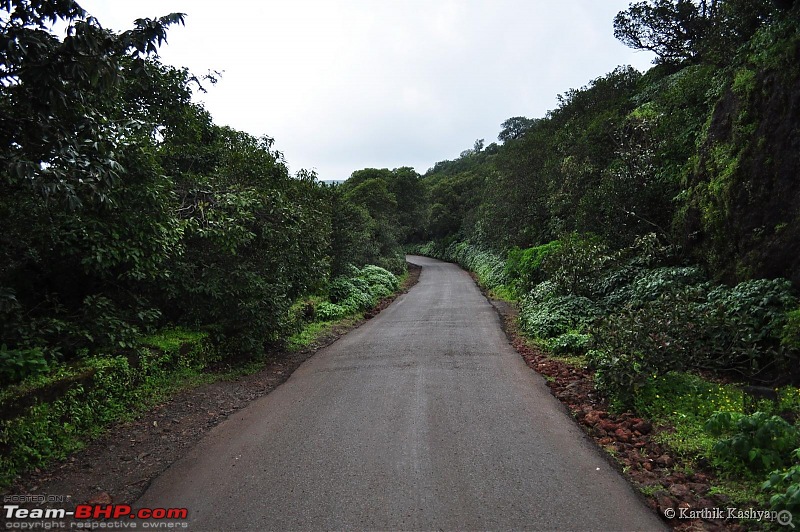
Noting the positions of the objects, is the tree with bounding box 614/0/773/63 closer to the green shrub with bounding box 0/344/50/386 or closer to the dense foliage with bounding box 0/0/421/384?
the dense foliage with bounding box 0/0/421/384

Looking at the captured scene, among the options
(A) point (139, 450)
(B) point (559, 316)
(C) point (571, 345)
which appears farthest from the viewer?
(B) point (559, 316)

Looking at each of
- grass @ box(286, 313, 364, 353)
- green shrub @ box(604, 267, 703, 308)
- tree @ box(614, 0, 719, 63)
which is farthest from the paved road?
tree @ box(614, 0, 719, 63)

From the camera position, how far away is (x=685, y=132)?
40.5 feet

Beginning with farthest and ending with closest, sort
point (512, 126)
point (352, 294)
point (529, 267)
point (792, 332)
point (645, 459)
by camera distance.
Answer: point (512, 126) → point (529, 267) → point (352, 294) → point (792, 332) → point (645, 459)

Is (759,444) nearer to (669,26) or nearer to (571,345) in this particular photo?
(571,345)

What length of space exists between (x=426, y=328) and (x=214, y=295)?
6.58 meters

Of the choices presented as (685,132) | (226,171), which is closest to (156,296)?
(226,171)

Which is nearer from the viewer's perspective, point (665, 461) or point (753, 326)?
point (665, 461)

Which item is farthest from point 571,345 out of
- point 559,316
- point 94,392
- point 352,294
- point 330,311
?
point 352,294

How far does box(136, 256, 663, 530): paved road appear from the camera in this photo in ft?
11.9

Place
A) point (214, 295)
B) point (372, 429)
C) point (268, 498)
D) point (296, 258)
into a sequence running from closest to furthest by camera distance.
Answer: point (268, 498)
point (372, 429)
point (214, 295)
point (296, 258)

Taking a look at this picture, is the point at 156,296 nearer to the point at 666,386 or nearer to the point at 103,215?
the point at 103,215

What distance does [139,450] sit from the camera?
195 inches

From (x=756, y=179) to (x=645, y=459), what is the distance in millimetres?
6184
